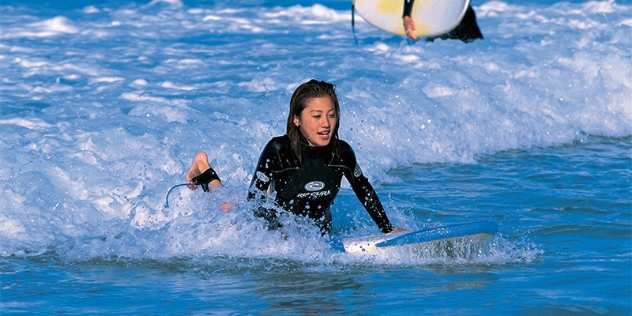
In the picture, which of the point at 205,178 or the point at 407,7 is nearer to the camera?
the point at 205,178

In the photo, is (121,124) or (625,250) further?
(121,124)

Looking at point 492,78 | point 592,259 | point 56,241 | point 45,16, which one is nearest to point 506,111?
point 492,78

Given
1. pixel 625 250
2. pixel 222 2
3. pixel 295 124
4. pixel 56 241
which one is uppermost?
pixel 222 2

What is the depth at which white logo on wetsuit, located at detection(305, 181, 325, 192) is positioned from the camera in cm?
491

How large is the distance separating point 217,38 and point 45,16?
8.75 feet

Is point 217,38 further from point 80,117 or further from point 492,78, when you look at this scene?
point 80,117

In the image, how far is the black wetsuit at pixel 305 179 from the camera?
16.0ft

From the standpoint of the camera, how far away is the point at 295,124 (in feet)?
15.9

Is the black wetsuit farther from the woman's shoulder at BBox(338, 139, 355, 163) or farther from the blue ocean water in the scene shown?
the blue ocean water

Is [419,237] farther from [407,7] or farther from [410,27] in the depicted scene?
[407,7]

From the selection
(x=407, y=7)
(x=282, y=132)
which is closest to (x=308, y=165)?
(x=282, y=132)

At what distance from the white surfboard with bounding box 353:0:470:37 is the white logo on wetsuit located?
625cm

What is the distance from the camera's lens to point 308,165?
4.88 meters

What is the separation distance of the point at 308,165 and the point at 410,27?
20.9 ft
